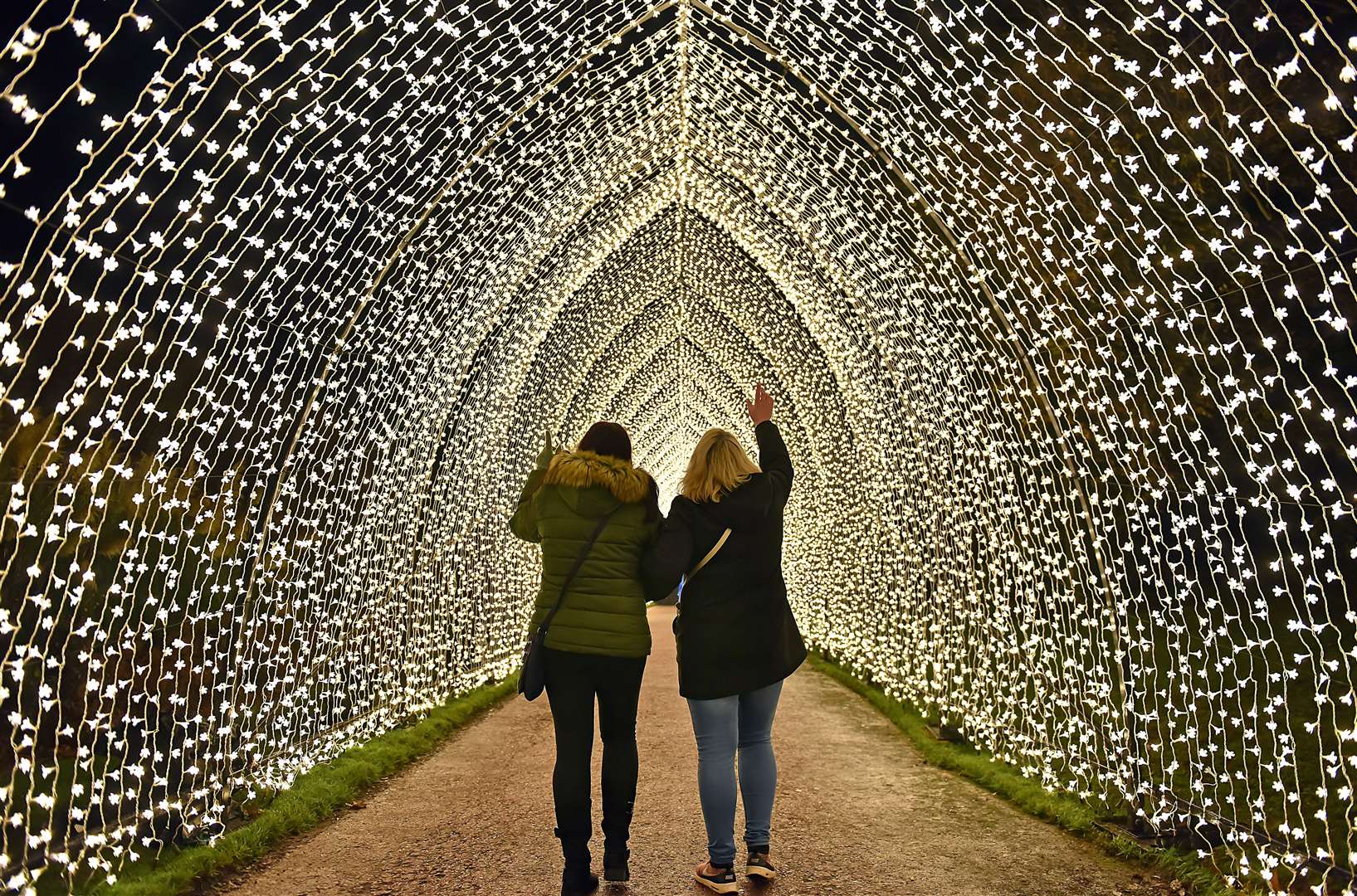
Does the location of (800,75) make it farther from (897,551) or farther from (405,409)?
(897,551)

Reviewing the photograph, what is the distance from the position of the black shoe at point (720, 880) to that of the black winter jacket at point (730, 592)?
2.03 feet

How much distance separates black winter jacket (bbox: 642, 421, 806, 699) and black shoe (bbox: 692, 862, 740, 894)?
62cm

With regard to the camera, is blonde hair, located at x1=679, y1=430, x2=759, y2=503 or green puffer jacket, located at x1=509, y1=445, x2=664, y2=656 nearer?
green puffer jacket, located at x1=509, y1=445, x2=664, y2=656

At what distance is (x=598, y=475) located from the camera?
11.9ft

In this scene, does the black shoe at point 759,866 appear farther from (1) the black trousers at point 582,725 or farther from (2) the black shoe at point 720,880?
(1) the black trousers at point 582,725

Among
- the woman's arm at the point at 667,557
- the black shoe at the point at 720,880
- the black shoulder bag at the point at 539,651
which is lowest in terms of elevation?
the black shoe at the point at 720,880

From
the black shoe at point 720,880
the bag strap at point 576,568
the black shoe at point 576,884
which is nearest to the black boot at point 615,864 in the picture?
the black shoe at point 576,884

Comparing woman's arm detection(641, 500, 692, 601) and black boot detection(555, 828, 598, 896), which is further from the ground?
woman's arm detection(641, 500, 692, 601)

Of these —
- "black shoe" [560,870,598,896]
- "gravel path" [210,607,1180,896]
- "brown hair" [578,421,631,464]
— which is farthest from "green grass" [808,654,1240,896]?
"brown hair" [578,421,631,464]

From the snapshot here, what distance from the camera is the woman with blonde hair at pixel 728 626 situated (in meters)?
3.60

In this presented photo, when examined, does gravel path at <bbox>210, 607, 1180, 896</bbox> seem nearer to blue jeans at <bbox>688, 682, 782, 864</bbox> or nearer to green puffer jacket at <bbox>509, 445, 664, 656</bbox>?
blue jeans at <bbox>688, 682, 782, 864</bbox>

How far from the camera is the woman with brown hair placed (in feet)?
11.7

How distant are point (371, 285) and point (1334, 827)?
5236mm

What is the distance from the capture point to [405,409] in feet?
22.0
